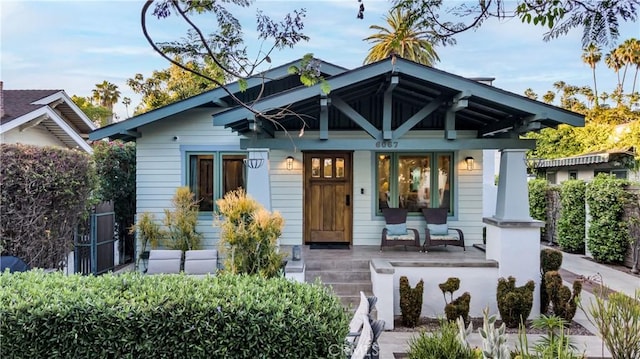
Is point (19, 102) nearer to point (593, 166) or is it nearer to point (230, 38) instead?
point (230, 38)

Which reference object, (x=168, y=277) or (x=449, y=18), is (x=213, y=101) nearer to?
(x=168, y=277)

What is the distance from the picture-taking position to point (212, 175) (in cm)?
902

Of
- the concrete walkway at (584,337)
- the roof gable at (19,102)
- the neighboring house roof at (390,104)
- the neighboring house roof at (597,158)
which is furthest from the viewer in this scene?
the neighboring house roof at (597,158)

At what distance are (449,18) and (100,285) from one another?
391 centimetres

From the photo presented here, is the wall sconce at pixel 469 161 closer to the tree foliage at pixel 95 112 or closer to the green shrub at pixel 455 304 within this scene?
the green shrub at pixel 455 304

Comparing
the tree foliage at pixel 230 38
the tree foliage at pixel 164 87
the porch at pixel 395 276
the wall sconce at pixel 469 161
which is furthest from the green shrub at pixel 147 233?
the tree foliage at pixel 164 87

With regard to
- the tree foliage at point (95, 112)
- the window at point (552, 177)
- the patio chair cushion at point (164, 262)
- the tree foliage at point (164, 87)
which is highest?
the tree foliage at point (164, 87)

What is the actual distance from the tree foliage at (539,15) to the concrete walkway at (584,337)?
2.23 m

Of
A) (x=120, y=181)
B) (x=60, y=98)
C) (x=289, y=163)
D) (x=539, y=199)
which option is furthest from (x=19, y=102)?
(x=539, y=199)

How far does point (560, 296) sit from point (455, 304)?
63.8 inches

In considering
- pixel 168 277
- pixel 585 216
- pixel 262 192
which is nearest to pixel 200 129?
pixel 262 192

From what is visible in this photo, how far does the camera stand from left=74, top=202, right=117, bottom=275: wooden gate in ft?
26.3

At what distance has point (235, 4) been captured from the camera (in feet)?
10.4

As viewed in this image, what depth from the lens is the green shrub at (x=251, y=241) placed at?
5930 millimetres
